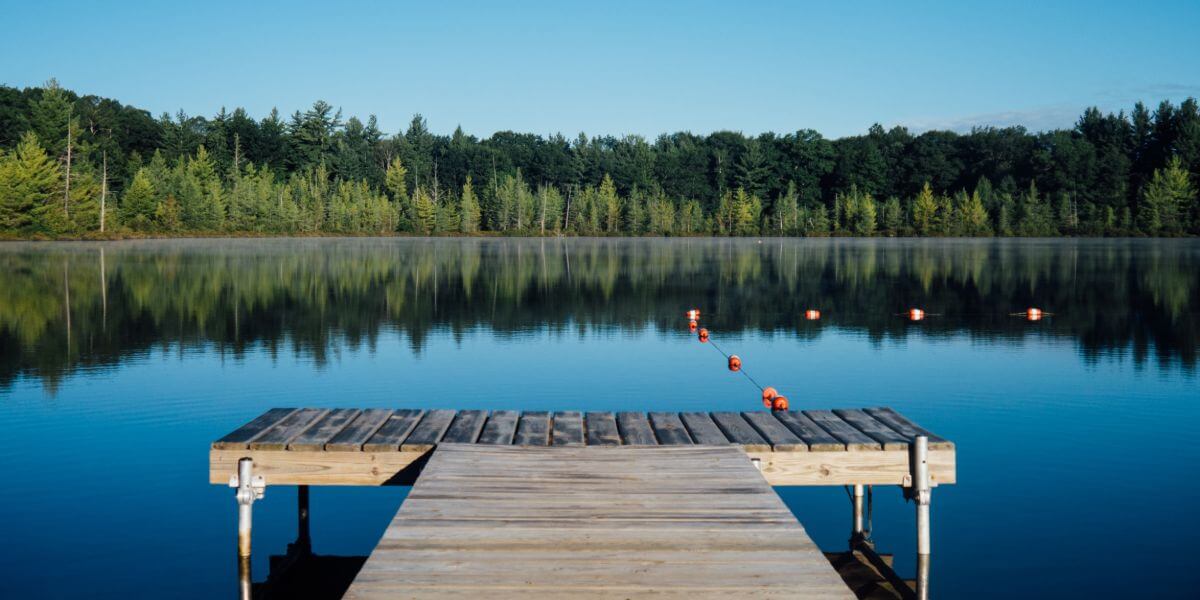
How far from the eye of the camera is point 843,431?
8.98 metres

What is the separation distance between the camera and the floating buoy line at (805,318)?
578 inches

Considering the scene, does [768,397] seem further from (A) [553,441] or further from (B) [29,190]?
(B) [29,190]

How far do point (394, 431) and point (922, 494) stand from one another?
441 centimetres

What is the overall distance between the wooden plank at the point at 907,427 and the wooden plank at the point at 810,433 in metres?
0.69

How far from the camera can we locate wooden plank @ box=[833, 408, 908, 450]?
8.42 meters

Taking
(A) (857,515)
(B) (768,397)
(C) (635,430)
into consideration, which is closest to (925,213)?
(B) (768,397)

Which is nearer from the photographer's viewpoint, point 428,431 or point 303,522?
point 428,431

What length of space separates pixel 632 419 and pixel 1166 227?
364ft

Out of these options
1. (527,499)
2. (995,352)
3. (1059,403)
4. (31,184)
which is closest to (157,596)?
(527,499)

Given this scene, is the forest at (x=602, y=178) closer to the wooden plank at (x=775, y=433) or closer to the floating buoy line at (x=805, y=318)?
the floating buoy line at (x=805, y=318)

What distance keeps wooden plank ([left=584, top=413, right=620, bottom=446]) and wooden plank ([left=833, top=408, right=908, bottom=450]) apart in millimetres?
2173

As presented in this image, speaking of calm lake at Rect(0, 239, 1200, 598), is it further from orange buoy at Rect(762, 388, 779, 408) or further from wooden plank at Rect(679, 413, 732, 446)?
wooden plank at Rect(679, 413, 732, 446)

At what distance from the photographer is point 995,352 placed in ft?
69.4

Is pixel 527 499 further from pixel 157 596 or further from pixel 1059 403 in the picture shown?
pixel 1059 403
